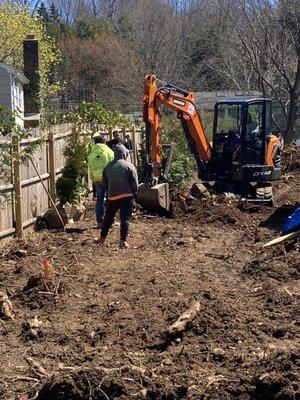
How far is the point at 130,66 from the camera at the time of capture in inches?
2063

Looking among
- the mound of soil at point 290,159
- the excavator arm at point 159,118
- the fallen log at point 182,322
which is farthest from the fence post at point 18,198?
the mound of soil at point 290,159

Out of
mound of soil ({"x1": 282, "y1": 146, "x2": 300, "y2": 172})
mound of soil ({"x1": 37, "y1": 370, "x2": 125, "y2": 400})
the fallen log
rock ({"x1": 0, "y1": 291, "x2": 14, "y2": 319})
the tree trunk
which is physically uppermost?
mound of soil ({"x1": 37, "y1": 370, "x2": 125, "y2": 400})

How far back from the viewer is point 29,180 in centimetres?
1527

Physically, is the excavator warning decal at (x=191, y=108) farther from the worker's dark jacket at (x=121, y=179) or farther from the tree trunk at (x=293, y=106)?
the tree trunk at (x=293, y=106)

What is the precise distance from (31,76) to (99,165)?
20904mm

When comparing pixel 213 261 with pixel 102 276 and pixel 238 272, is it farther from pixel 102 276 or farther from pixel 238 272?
pixel 102 276

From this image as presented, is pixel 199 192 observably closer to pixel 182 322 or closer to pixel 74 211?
pixel 74 211

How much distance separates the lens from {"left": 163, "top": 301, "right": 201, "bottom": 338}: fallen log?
8117 mm

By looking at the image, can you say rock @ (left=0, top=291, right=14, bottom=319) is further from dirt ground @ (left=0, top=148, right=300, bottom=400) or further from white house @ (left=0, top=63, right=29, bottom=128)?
white house @ (left=0, top=63, right=29, bottom=128)

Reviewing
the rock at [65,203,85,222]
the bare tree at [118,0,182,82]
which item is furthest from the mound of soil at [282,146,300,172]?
the bare tree at [118,0,182,82]

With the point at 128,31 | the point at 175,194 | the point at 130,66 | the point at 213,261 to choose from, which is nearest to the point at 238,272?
the point at 213,261

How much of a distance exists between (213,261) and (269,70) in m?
28.7

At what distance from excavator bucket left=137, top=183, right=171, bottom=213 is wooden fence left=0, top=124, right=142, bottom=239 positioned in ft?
6.20

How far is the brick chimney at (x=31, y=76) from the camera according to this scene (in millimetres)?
34562
